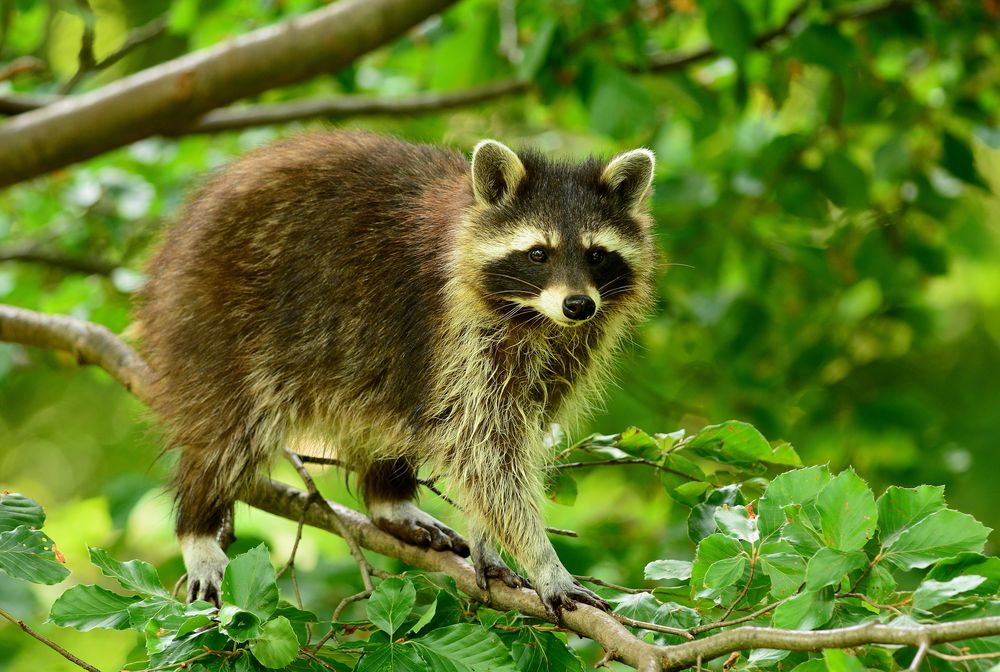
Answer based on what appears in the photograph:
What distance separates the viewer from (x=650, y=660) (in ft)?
10.6

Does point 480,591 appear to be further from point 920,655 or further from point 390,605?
point 920,655

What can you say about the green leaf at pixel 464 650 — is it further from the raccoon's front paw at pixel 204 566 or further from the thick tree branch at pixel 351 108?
→ the thick tree branch at pixel 351 108

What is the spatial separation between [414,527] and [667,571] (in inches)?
75.0

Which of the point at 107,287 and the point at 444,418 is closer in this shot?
the point at 444,418

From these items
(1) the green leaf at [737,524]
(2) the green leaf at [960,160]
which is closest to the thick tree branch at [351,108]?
(2) the green leaf at [960,160]

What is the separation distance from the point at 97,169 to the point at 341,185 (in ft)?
12.5

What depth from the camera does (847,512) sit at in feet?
9.68

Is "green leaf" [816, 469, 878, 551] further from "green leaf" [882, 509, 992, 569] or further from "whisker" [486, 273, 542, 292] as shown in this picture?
"whisker" [486, 273, 542, 292]

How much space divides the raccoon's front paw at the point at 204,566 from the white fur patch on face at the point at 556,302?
1772mm

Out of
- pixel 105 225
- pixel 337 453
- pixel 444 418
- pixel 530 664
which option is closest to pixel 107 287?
pixel 105 225

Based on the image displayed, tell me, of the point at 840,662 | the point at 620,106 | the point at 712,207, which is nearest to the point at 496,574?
the point at 840,662

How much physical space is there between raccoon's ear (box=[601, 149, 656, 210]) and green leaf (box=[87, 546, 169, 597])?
285 centimetres

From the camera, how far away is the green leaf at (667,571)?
368 centimetres

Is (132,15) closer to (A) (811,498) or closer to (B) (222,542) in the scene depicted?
(B) (222,542)
